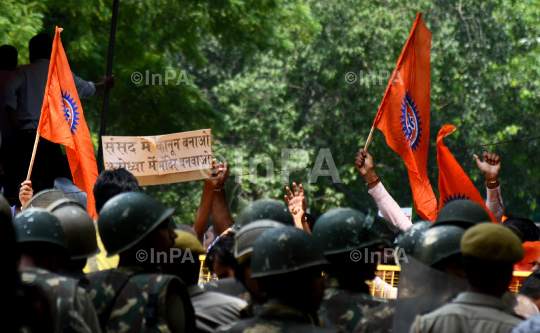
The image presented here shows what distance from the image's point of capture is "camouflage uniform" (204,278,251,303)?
3.55 meters

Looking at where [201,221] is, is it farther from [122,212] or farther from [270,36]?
[270,36]

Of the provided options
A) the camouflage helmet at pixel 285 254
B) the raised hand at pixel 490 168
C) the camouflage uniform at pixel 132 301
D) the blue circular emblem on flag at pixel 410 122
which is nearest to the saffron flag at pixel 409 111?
the blue circular emblem on flag at pixel 410 122

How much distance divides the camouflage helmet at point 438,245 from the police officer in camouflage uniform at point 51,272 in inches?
50.0

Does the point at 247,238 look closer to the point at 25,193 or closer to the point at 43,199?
the point at 43,199

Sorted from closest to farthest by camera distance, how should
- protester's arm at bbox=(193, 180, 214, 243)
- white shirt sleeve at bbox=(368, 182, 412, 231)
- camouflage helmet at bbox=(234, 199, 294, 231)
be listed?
camouflage helmet at bbox=(234, 199, 294, 231), protester's arm at bbox=(193, 180, 214, 243), white shirt sleeve at bbox=(368, 182, 412, 231)

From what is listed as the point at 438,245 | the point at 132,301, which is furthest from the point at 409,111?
the point at 132,301

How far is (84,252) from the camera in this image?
3279 mm

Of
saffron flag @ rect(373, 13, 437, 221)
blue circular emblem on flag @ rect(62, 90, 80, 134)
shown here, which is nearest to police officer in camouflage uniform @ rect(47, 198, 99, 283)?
blue circular emblem on flag @ rect(62, 90, 80, 134)

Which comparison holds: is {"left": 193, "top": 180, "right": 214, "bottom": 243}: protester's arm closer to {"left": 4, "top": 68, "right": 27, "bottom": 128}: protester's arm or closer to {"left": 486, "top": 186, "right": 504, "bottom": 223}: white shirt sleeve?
{"left": 486, "top": 186, "right": 504, "bottom": 223}: white shirt sleeve

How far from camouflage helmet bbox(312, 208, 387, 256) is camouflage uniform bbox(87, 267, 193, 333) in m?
0.70

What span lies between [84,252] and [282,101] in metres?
17.0

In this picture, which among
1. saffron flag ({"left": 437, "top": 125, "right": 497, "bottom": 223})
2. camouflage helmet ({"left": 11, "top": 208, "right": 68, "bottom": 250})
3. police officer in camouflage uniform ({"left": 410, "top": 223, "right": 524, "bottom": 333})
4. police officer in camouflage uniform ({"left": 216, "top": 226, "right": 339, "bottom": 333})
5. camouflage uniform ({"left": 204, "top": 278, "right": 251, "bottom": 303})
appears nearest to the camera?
police officer in camouflage uniform ({"left": 410, "top": 223, "right": 524, "bottom": 333})

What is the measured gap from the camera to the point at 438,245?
2.93 metres

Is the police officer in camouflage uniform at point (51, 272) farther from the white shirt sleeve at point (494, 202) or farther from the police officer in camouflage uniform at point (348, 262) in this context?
the white shirt sleeve at point (494, 202)
